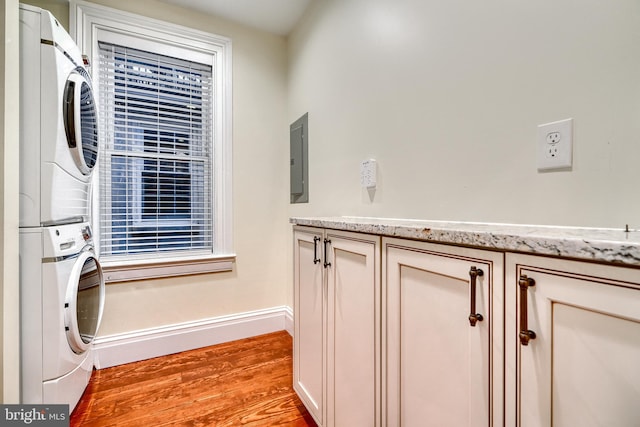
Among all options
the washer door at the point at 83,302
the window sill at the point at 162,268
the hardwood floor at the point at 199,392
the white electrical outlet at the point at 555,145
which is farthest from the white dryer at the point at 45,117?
the white electrical outlet at the point at 555,145

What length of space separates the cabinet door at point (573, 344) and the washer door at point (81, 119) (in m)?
1.84

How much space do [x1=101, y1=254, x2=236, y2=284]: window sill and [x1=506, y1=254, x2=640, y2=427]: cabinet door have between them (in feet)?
6.92

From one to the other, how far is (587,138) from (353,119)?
109cm

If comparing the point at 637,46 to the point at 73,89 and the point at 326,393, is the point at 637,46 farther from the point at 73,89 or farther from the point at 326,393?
the point at 73,89

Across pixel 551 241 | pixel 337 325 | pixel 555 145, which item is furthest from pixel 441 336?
pixel 555 145

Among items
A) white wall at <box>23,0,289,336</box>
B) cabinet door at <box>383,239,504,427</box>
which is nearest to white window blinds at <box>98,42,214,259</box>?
white wall at <box>23,0,289,336</box>

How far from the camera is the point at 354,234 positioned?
3.28 feet

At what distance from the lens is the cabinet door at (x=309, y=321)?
1.23m

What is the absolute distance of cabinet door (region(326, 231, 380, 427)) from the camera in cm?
91

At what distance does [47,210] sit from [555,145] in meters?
1.94

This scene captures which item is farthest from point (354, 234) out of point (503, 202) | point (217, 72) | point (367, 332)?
point (217, 72)

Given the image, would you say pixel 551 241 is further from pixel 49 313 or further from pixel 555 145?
pixel 49 313

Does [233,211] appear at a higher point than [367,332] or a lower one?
higher

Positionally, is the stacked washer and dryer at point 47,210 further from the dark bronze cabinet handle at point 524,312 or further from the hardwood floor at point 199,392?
the dark bronze cabinet handle at point 524,312
